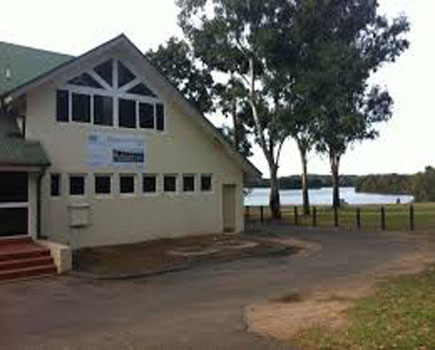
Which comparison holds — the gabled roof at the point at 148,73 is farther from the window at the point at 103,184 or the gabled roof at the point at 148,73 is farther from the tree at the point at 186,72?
the tree at the point at 186,72

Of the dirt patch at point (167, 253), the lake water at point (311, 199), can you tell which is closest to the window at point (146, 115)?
the dirt patch at point (167, 253)

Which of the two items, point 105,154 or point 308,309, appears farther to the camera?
point 105,154

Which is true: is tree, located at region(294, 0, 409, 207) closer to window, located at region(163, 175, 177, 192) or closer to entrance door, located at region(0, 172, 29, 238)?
window, located at region(163, 175, 177, 192)

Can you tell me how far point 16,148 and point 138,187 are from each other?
19.6ft

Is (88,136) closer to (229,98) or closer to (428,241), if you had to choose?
(428,241)

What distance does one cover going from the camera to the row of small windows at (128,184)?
21375mm

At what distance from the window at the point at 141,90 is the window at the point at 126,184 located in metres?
3.07

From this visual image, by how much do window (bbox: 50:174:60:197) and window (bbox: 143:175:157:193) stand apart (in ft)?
13.2

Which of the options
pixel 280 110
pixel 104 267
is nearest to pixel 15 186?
pixel 104 267

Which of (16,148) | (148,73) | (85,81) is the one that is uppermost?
(148,73)

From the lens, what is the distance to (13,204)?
19.2m

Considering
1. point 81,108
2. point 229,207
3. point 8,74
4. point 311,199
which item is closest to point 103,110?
point 81,108

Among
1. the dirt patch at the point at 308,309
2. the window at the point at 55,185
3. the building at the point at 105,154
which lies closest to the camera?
the dirt patch at the point at 308,309

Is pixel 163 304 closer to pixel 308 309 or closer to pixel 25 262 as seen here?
pixel 308 309
